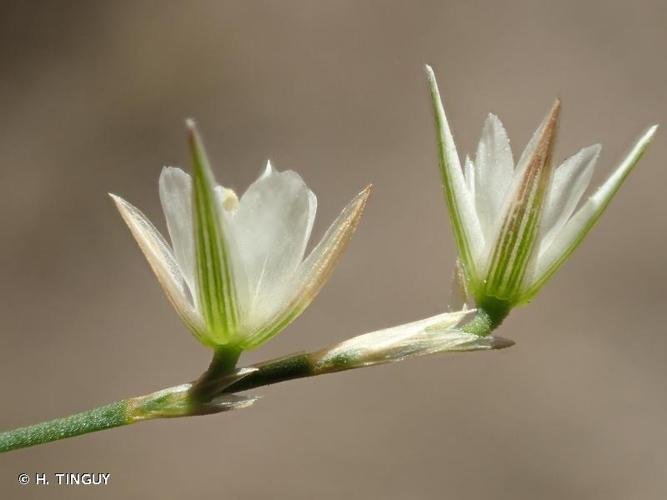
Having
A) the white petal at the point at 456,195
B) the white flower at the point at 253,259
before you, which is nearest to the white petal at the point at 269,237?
the white flower at the point at 253,259

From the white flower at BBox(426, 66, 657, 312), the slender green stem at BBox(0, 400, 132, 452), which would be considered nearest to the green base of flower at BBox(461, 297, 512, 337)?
the white flower at BBox(426, 66, 657, 312)

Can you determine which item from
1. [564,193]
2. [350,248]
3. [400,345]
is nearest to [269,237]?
[400,345]

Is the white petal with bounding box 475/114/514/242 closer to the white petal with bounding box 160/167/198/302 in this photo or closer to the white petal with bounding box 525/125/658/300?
the white petal with bounding box 525/125/658/300

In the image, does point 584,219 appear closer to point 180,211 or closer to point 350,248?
point 180,211

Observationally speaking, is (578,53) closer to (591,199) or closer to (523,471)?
(523,471)

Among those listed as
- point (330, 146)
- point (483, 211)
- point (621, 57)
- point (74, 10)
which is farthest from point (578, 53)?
point (483, 211)
